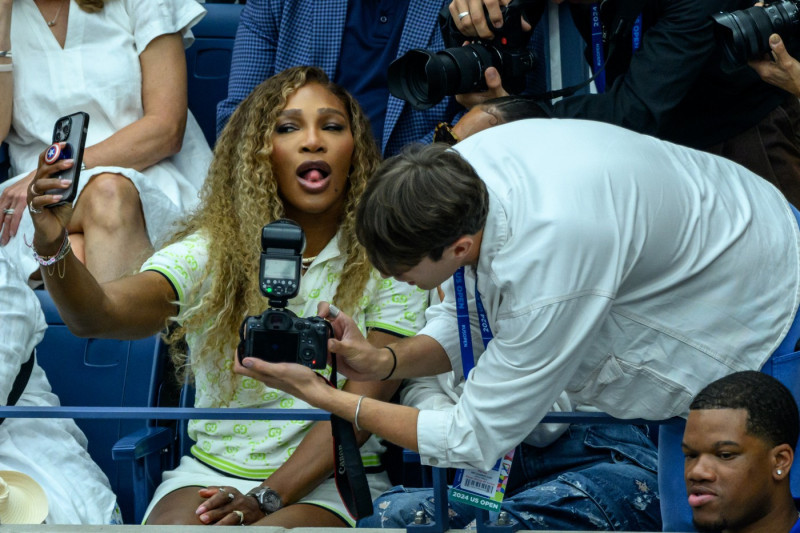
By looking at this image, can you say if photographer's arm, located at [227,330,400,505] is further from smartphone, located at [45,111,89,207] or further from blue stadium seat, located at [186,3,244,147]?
blue stadium seat, located at [186,3,244,147]

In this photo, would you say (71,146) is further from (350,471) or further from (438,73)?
(438,73)

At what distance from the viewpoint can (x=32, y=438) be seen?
10.1ft

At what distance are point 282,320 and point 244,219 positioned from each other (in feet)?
3.00

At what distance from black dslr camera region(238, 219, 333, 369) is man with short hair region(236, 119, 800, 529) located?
2.0 inches

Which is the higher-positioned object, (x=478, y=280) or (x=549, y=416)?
(x=478, y=280)

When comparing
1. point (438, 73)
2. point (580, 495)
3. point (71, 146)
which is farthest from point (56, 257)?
point (580, 495)

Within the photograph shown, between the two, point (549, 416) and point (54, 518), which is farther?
point (54, 518)

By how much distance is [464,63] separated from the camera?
3201 mm

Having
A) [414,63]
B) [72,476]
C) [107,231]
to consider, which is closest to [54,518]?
[72,476]

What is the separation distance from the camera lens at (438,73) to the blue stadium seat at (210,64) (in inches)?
63.9

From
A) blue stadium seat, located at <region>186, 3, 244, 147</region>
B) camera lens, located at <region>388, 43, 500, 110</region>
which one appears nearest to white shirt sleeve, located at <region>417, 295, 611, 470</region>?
camera lens, located at <region>388, 43, 500, 110</region>

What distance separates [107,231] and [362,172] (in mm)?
855

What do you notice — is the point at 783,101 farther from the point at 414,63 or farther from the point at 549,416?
the point at 549,416

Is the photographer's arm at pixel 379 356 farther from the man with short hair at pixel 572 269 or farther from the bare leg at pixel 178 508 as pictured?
the bare leg at pixel 178 508
